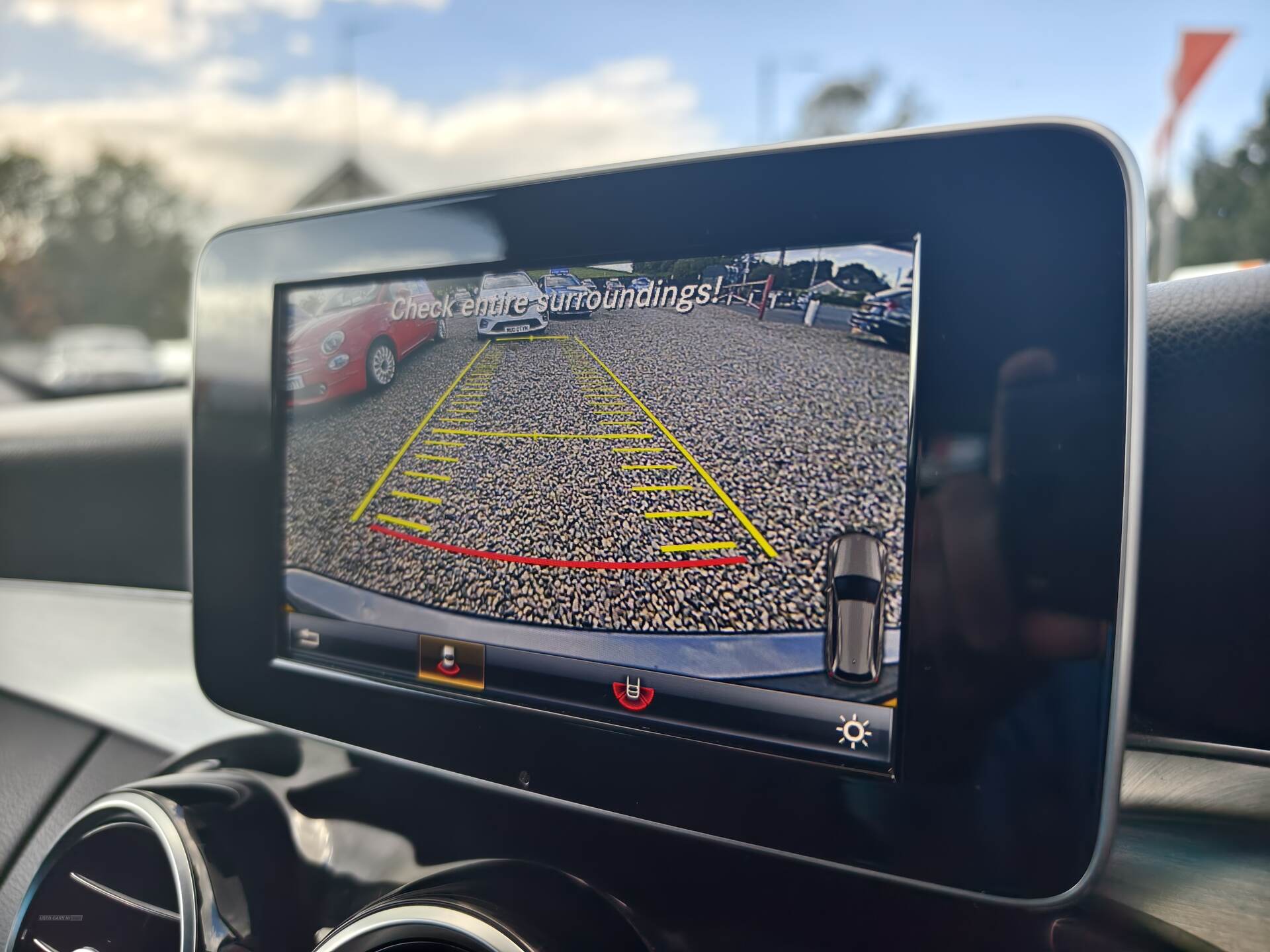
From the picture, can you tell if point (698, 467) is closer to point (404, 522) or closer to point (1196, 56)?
point (404, 522)

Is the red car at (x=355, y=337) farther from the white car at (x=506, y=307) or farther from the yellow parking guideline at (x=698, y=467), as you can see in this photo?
the yellow parking guideline at (x=698, y=467)

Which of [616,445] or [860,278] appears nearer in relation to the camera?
[860,278]

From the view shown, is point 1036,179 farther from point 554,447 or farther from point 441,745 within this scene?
point 441,745

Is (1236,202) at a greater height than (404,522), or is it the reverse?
(1236,202)

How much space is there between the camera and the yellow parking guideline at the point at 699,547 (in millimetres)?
801

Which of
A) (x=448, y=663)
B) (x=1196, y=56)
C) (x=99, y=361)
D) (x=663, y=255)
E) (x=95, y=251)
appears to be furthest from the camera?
(x=95, y=251)

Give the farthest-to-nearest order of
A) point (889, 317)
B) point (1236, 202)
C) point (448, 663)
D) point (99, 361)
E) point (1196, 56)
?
point (99, 361)
point (1236, 202)
point (1196, 56)
point (448, 663)
point (889, 317)

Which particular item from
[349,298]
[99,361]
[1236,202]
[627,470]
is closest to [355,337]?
[349,298]

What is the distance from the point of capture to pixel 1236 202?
291cm

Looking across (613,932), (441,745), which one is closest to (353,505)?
(441,745)

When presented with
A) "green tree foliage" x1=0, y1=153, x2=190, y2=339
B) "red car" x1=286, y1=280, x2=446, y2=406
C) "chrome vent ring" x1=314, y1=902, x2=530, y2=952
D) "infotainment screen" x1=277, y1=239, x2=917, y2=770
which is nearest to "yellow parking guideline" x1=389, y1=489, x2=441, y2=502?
"infotainment screen" x1=277, y1=239, x2=917, y2=770

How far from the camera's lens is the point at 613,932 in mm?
837

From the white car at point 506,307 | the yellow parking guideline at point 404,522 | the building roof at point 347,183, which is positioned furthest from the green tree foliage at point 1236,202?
the yellow parking guideline at point 404,522

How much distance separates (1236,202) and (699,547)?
294cm
